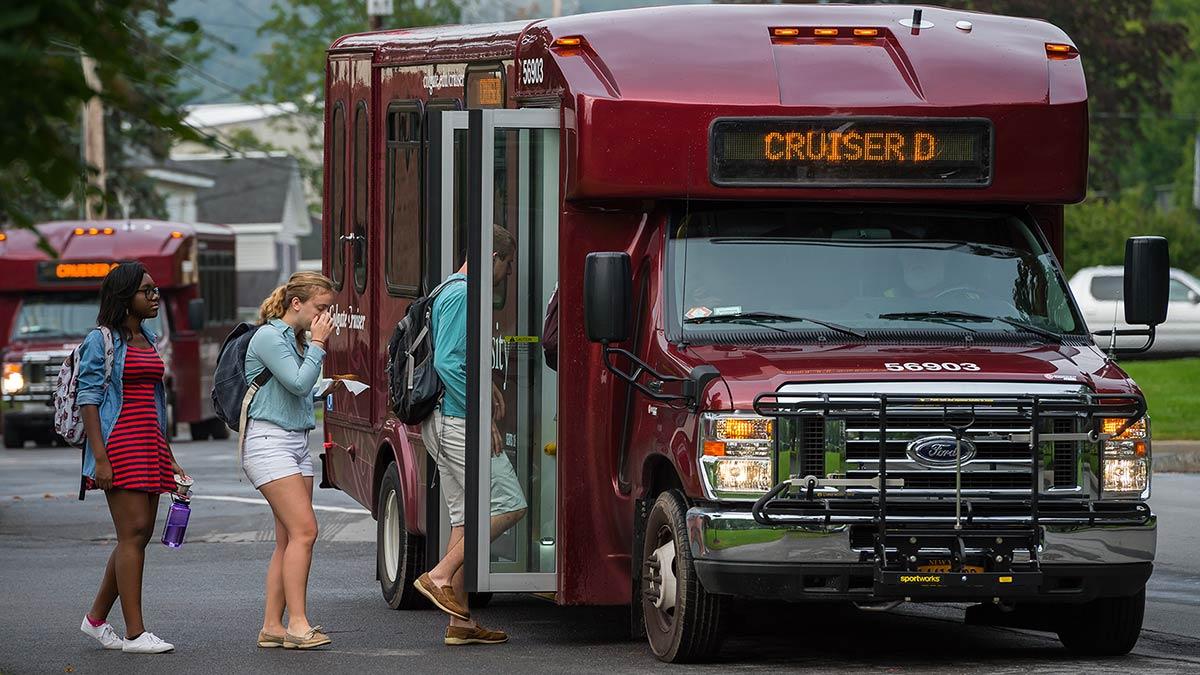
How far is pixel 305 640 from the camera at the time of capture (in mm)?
10391

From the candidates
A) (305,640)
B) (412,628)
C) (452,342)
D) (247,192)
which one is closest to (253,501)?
(412,628)

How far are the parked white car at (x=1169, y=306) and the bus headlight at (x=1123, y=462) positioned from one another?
27.0 meters

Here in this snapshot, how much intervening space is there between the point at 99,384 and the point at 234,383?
1.96 feet

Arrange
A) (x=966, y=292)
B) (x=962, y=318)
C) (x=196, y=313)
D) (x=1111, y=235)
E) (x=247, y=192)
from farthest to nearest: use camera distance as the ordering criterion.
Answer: (x=247, y=192) → (x=1111, y=235) → (x=196, y=313) → (x=966, y=292) → (x=962, y=318)

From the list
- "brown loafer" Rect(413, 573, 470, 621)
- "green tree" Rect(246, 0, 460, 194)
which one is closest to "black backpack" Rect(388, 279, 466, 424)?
"brown loafer" Rect(413, 573, 470, 621)

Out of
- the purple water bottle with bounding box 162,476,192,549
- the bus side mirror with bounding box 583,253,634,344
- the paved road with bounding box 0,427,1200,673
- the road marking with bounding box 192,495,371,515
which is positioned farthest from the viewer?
the road marking with bounding box 192,495,371,515

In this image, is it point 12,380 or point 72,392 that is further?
point 12,380

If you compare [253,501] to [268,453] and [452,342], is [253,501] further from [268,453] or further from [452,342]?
[452,342]

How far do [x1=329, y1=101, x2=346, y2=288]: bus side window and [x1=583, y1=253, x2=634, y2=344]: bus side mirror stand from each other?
447cm

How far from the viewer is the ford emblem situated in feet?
29.7

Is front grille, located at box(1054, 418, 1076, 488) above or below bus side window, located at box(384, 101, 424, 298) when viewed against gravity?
below

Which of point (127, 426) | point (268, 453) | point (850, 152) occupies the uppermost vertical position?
point (850, 152)

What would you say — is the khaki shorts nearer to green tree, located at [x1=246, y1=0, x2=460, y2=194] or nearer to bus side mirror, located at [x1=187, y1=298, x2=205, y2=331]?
bus side mirror, located at [x1=187, y1=298, x2=205, y2=331]

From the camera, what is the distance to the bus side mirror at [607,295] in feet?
30.9
